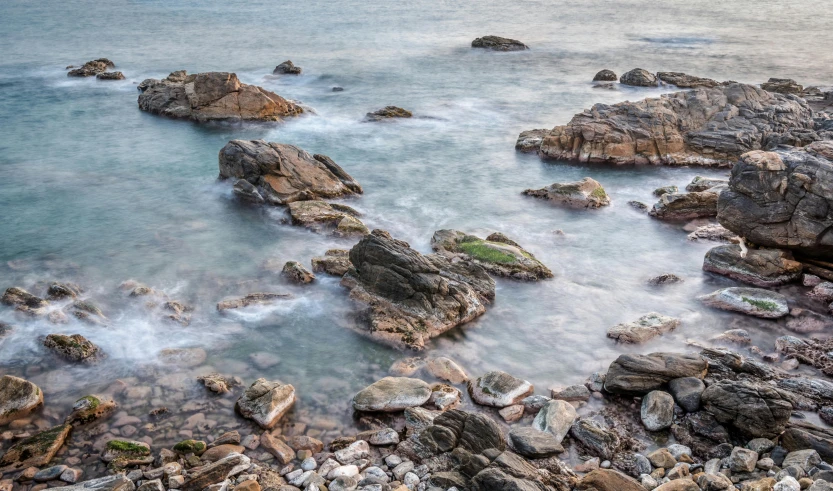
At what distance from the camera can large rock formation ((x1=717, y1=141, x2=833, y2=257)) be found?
754 inches

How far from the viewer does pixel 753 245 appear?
20359 millimetres

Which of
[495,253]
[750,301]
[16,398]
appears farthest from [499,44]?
[16,398]

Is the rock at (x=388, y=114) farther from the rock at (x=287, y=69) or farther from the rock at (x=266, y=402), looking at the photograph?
the rock at (x=266, y=402)

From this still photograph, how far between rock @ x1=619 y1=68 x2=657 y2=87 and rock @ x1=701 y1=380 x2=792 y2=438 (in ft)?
106

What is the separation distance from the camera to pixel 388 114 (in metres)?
36.9

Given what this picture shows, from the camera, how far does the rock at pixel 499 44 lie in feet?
184

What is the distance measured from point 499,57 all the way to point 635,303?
125 ft

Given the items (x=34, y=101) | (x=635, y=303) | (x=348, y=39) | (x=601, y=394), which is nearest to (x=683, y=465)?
(x=601, y=394)

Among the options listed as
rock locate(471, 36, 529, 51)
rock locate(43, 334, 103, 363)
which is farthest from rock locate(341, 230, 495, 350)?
rock locate(471, 36, 529, 51)

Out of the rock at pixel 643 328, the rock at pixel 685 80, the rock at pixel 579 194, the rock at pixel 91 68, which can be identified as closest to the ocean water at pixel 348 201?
the rock at pixel 643 328

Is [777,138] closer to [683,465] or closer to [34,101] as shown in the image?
[683,465]

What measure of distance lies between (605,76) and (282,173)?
27385mm

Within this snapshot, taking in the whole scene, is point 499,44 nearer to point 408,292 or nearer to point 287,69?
point 287,69

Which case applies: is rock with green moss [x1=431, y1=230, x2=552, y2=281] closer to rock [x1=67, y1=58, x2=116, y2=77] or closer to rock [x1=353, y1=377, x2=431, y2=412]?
rock [x1=353, y1=377, x2=431, y2=412]
